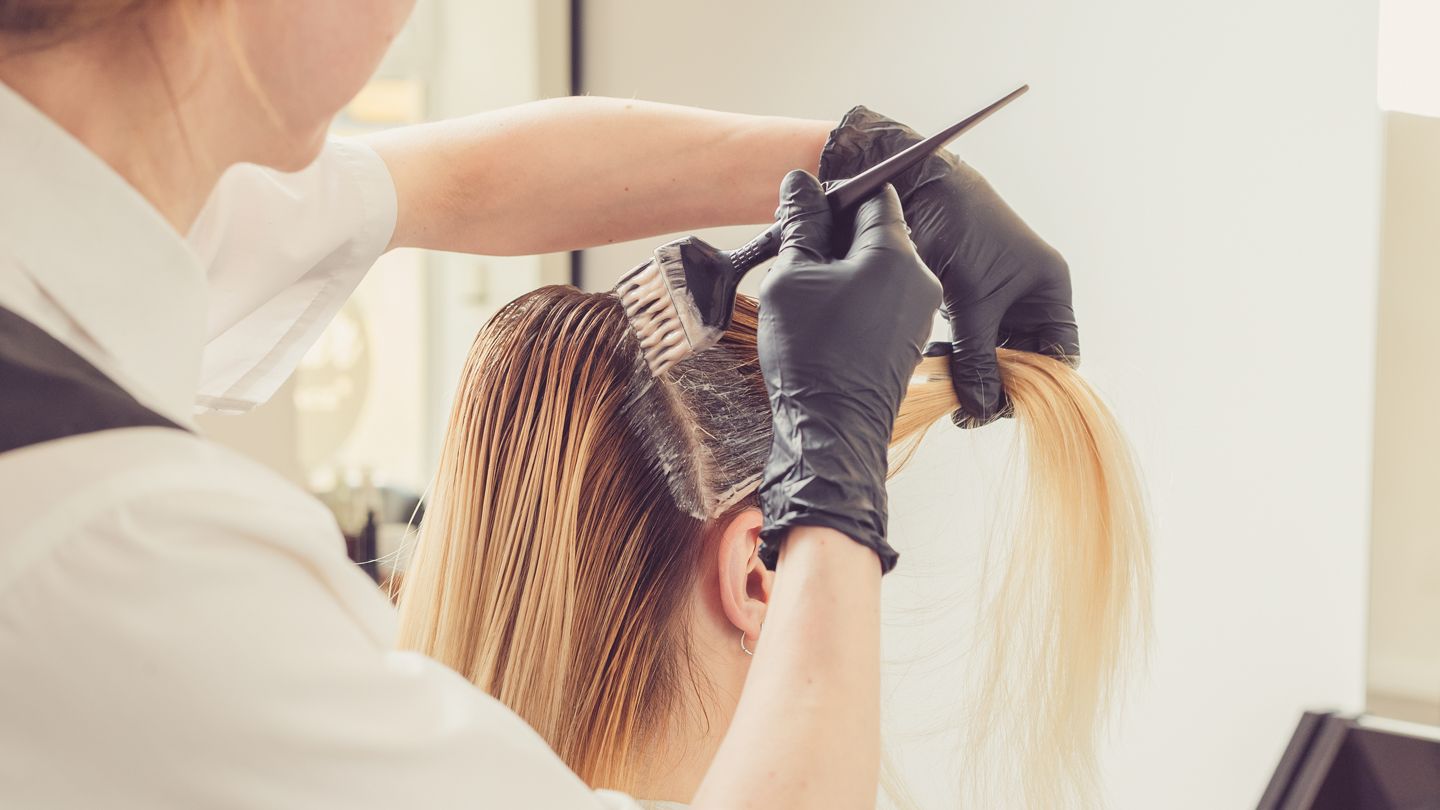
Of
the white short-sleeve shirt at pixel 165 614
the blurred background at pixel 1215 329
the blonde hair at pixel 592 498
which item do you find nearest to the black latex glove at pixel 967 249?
the blonde hair at pixel 592 498

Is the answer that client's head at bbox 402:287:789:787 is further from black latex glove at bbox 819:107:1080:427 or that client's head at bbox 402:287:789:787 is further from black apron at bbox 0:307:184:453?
black apron at bbox 0:307:184:453

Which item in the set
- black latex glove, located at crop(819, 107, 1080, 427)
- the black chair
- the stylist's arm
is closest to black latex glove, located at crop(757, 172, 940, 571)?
the stylist's arm

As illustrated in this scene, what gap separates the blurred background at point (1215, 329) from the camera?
1246 millimetres

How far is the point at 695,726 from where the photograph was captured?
0.98 m

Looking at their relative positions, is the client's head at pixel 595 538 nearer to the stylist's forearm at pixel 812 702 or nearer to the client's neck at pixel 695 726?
the client's neck at pixel 695 726

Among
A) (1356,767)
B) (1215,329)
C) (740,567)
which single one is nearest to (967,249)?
(740,567)

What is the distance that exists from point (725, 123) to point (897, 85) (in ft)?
2.83

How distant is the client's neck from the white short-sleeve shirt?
414 millimetres

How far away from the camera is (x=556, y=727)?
3.03 ft

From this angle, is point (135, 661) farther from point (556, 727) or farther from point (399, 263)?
point (399, 263)

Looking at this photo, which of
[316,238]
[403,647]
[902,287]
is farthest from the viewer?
[403,647]

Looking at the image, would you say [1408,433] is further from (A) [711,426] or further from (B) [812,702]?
(B) [812,702]

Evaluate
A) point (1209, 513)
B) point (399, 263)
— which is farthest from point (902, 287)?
point (399, 263)

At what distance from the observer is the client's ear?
956 millimetres
